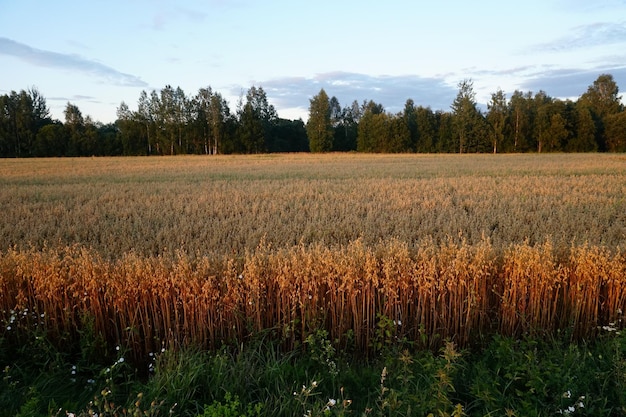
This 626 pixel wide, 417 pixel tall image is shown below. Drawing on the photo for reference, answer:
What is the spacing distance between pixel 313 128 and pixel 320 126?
1.66 metres

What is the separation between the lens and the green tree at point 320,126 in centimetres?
8219

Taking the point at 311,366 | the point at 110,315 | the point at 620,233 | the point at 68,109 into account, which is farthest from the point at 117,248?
the point at 68,109

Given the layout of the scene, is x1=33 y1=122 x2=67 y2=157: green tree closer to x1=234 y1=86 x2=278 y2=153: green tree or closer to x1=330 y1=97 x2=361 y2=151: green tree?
x1=234 y1=86 x2=278 y2=153: green tree

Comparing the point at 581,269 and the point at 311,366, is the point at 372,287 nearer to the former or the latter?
the point at 311,366

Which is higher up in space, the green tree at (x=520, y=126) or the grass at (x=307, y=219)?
the green tree at (x=520, y=126)

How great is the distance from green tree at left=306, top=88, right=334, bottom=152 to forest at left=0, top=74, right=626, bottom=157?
19cm

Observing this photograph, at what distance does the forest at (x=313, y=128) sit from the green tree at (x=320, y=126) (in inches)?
7.6

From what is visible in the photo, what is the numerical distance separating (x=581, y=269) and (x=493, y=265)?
3.02ft

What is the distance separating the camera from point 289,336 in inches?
184

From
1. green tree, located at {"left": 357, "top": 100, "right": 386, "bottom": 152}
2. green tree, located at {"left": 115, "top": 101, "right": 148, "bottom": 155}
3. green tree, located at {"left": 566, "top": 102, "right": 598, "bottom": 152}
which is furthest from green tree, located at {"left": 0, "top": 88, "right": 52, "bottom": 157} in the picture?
green tree, located at {"left": 566, "top": 102, "right": 598, "bottom": 152}

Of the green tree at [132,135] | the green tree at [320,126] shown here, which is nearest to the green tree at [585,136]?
the green tree at [320,126]

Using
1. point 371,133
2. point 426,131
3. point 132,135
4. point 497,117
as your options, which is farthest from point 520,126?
point 132,135

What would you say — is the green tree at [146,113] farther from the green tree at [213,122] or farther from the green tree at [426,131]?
the green tree at [426,131]

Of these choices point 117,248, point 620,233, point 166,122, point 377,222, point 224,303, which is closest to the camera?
point 224,303
